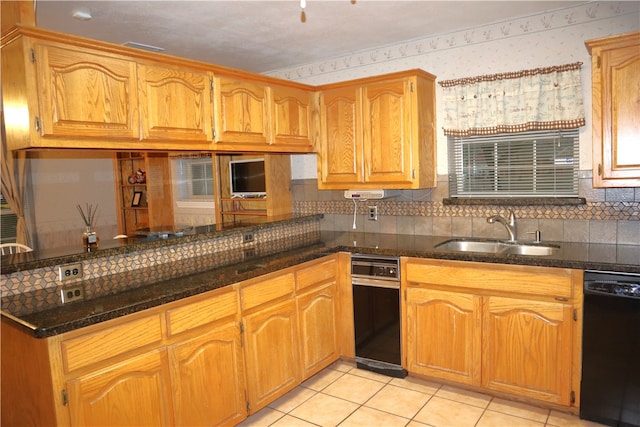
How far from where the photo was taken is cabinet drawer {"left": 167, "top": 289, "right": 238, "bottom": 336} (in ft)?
6.91

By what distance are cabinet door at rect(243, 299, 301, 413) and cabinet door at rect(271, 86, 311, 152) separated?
1.26 meters

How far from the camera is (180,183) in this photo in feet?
18.9

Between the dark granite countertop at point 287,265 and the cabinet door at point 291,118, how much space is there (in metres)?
0.81

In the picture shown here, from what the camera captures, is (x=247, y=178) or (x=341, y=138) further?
(x=247, y=178)

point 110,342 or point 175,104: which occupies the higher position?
point 175,104

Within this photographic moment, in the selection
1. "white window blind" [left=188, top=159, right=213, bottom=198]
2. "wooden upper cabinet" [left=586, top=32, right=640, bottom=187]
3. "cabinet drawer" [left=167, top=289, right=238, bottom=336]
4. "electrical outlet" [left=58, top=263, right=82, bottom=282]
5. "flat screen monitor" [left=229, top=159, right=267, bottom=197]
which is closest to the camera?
"cabinet drawer" [left=167, top=289, right=238, bottom=336]

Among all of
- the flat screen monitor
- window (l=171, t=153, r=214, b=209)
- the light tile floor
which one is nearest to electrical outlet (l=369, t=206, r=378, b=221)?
the flat screen monitor

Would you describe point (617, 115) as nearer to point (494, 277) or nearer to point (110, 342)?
point (494, 277)

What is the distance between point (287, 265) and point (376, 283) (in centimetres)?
70

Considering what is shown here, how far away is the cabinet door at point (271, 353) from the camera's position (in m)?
2.52

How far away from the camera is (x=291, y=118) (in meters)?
3.41

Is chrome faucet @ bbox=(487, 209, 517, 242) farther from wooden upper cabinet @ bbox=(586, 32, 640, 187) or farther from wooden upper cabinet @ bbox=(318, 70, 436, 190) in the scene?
wooden upper cabinet @ bbox=(586, 32, 640, 187)

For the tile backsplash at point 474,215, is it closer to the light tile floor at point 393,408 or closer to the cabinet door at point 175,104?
the light tile floor at point 393,408

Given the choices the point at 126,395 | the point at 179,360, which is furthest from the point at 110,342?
the point at 179,360
